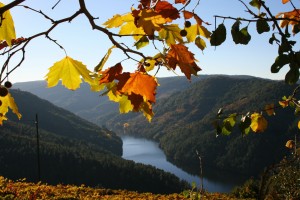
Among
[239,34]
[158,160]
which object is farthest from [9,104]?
[158,160]

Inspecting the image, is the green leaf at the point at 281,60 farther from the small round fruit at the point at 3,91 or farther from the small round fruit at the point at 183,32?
the small round fruit at the point at 3,91

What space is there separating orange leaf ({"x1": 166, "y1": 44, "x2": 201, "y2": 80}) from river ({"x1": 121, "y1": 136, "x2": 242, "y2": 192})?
286ft

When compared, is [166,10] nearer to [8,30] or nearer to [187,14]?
[187,14]

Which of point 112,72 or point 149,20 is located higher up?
point 149,20

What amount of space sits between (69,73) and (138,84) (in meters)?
0.42

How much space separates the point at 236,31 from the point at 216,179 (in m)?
112

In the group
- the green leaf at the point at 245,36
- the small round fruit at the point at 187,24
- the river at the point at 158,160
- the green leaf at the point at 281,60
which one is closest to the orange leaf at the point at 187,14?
the small round fruit at the point at 187,24

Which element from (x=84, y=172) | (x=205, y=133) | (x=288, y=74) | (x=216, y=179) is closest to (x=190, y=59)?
(x=288, y=74)

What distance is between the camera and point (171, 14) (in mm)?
1207

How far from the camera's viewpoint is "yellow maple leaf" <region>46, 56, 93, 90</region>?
1485mm

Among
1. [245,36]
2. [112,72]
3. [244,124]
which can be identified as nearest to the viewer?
[245,36]

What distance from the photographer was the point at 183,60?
1.29 m

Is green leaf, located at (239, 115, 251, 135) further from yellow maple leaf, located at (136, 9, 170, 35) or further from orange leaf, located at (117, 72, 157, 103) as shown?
yellow maple leaf, located at (136, 9, 170, 35)

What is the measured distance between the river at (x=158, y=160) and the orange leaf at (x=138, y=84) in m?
87.2
